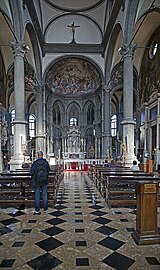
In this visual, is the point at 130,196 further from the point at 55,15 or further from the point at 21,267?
the point at 55,15

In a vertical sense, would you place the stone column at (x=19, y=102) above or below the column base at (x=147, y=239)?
above

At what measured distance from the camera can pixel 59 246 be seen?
3.58m

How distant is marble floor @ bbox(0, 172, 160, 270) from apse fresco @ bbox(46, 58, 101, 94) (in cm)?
2017

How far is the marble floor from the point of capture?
3049 mm

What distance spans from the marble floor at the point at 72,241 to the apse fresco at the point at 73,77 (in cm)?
2017

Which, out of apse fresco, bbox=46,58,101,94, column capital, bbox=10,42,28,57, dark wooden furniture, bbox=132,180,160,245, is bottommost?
dark wooden furniture, bbox=132,180,160,245

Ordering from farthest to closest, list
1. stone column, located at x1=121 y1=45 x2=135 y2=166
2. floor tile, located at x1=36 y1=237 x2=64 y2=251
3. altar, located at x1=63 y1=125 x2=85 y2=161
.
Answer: altar, located at x1=63 y1=125 x2=85 y2=161 → stone column, located at x1=121 y1=45 x2=135 y2=166 → floor tile, located at x1=36 y1=237 x2=64 y2=251

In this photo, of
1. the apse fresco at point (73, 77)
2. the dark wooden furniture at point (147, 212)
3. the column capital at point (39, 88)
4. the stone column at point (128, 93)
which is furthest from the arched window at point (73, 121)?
the dark wooden furniture at point (147, 212)

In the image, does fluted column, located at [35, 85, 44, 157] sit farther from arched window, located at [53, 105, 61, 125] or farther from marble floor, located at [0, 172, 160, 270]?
marble floor, located at [0, 172, 160, 270]

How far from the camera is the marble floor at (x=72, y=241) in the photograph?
10.0 feet

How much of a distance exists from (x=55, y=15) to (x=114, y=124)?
17.2 meters

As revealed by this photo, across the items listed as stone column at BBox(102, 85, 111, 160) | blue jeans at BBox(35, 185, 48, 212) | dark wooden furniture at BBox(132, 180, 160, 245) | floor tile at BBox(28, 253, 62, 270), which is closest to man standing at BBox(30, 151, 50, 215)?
blue jeans at BBox(35, 185, 48, 212)

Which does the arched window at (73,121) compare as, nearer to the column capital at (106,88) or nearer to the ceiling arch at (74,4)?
the column capital at (106,88)

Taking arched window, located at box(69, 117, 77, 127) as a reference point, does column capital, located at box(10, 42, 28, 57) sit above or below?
above
